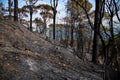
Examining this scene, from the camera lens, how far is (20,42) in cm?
1012

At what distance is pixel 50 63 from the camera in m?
8.31

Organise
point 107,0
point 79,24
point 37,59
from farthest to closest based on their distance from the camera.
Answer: point 79,24 < point 37,59 < point 107,0

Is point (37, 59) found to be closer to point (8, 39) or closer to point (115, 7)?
point (8, 39)

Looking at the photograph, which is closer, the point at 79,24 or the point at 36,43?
the point at 36,43

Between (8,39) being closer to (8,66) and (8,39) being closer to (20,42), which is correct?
(20,42)

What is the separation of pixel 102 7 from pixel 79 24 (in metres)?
27.6

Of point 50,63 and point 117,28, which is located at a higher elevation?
point 117,28

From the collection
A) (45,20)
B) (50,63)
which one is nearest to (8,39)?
(50,63)

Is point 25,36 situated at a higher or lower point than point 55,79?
higher

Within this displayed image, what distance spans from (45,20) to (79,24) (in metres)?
8.52

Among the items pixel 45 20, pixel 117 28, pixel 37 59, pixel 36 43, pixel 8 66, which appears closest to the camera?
pixel 117 28

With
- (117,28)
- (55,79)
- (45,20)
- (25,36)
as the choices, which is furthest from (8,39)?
(45,20)

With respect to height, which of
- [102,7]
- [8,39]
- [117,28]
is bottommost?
[8,39]

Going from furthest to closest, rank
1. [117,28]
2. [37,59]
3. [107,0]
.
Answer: [37,59] → [117,28] → [107,0]
